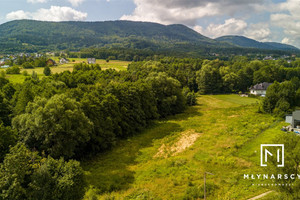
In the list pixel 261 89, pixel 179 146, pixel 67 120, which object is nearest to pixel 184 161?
pixel 179 146

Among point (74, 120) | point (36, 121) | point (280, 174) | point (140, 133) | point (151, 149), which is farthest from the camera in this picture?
point (140, 133)

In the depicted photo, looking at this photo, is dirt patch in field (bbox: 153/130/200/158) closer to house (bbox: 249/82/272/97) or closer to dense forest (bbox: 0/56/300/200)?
dense forest (bbox: 0/56/300/200)

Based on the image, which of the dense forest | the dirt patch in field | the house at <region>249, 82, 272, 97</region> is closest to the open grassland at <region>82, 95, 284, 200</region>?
the dirt patch in field

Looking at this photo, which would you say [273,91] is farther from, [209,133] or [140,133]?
[140,133]

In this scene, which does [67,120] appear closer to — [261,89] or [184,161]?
[184,161]

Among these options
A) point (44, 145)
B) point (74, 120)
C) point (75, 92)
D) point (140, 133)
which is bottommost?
point (140, 133)

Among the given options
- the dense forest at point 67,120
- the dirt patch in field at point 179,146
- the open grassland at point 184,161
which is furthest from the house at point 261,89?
the dirt patch in field at point 179,146

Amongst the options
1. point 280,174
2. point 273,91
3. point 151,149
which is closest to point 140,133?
point 151,149
